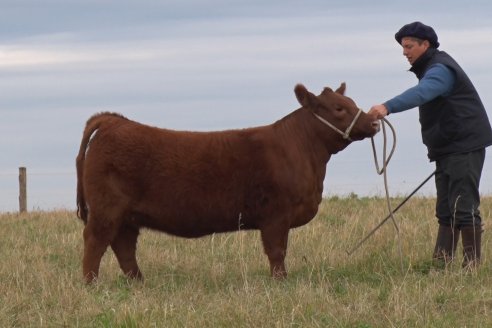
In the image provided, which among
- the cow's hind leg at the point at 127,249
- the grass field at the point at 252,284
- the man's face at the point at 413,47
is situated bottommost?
the grass field at the point at 252,284

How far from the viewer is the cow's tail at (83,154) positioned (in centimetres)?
841

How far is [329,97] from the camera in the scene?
8484 mm

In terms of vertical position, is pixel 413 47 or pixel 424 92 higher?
pixel 413 47

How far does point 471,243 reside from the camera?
8656 millimetres

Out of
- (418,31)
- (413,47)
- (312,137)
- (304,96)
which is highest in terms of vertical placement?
(418,31)

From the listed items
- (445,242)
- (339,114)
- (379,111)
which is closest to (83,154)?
(339,114)

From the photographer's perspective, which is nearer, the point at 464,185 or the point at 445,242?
the point at 464,185

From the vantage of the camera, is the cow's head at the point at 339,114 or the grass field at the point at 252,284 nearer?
the grass field at the point at 252,284

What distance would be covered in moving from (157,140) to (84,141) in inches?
26.0

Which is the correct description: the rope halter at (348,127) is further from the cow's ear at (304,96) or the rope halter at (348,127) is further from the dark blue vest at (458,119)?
the dark blue vest at (458,119)

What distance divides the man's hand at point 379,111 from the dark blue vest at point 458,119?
76 cm

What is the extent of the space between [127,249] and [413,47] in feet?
10.5

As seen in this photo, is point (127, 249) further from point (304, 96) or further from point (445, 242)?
point (445, 242)

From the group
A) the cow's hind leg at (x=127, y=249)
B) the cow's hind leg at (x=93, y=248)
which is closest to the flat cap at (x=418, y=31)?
the cow's hind leg at (x=127, y=249)
